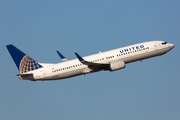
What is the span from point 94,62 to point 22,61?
49.8ft

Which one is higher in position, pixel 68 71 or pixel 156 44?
pixel 156 44

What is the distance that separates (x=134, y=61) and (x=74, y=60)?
40.3 ft

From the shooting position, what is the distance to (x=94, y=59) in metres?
51.7

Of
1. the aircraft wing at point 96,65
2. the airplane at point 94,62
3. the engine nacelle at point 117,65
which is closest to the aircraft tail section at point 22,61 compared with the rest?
the airplane at point 94,62

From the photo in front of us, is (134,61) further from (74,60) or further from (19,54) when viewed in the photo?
(19,54)

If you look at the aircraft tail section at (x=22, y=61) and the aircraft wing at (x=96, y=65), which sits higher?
the aircraft tail section at (x=22, y=61)

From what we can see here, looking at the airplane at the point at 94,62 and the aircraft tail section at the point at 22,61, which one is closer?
the airplane at the point at 94,62

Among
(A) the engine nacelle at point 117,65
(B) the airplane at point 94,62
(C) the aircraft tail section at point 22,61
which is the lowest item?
(A) the engine nacelle at point 117,65

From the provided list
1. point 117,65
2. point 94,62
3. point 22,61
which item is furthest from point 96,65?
point 22,61

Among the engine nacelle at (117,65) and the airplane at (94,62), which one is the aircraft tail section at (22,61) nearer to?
the airplane at (94,62)

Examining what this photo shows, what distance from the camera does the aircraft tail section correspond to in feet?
176

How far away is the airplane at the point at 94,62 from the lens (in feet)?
169

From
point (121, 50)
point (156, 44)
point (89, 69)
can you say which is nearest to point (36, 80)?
point (89, 69)

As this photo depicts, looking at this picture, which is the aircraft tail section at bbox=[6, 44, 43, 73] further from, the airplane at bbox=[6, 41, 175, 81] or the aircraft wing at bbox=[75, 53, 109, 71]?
the aircraft wing at bbox=[75, 53, 109, 71]
